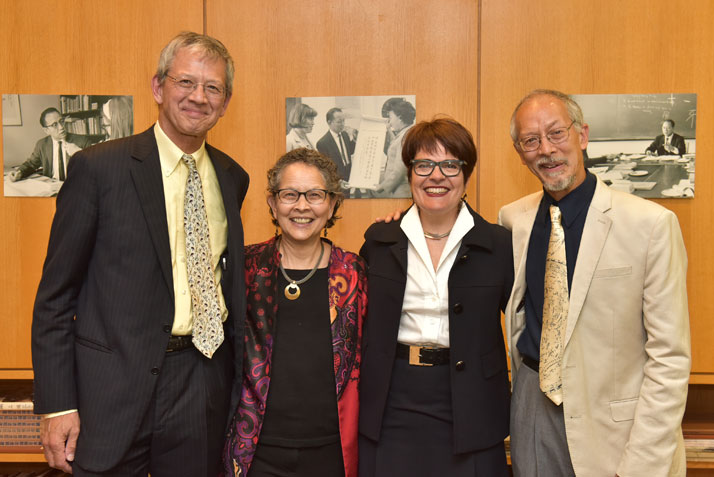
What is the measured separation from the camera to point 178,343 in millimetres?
1770

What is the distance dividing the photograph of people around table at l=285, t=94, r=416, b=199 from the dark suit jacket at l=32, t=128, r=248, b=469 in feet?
3.90

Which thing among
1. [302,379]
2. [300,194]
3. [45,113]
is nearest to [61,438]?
[302,379]

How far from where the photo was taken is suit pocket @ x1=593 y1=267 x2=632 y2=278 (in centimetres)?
174

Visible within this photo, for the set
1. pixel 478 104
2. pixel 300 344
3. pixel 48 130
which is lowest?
pixel 300 344

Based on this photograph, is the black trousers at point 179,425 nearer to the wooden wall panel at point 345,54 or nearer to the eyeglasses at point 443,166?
the eyeglasses at point 443,166

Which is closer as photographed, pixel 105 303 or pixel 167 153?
pixel 105 303

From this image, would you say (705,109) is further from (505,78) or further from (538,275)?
(538,275)

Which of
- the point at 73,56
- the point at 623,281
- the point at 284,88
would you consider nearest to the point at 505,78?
the point at 284,88

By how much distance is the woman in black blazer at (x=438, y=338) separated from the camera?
1.89m

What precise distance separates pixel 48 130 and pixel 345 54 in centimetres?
160

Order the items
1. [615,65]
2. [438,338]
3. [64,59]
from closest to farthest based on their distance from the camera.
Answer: [438,338]
[615,65]
[64,59]

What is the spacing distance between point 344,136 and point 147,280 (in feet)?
4.57

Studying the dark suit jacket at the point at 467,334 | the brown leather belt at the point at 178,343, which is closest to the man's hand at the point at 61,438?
the brown leather belt at the point at 178,343

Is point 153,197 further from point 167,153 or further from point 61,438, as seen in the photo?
point 61,438
